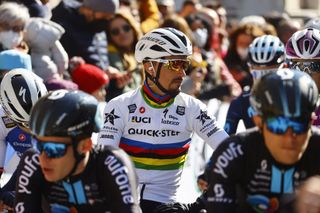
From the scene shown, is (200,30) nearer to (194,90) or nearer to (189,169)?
(194,90)

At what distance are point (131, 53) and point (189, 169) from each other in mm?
1824

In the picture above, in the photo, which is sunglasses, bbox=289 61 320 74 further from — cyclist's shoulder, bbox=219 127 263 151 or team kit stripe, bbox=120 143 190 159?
cyclist's shoulder, bbox=219 127 263 151

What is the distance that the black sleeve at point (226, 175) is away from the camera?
6035 millimetres

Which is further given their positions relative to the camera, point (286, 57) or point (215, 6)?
point (215, 6)

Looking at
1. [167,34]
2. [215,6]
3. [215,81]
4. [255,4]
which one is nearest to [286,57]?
[167,34]

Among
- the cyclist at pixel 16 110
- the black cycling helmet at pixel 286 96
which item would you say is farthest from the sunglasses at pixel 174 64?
the black cycling helmet at pixel 286 96

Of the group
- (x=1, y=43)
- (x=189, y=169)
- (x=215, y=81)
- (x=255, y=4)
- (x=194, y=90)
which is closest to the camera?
(x=1, y=43)

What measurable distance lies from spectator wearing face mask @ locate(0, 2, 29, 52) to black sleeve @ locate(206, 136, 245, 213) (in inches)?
216

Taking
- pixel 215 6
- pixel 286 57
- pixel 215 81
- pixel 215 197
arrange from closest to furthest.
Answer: pixel 215 197 < pixel 286 57 < pixel 215 81 < pixel 215 6

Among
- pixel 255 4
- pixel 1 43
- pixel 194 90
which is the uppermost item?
pixel 1 43

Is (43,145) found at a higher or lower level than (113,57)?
higher

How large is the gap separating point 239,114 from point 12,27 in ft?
10.4

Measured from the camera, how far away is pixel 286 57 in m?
9.86

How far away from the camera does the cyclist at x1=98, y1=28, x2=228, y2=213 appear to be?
8.12 meters
